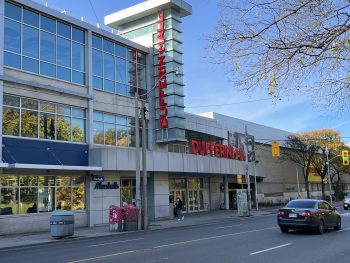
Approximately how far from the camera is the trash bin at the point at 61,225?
21.8m

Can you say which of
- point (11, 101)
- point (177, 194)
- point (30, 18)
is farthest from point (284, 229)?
point (177, 194)

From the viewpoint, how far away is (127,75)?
114ft

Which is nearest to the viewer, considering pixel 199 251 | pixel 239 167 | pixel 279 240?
pixel 199 251

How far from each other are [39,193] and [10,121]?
15.0ft

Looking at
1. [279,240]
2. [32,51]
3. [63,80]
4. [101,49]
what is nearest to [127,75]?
[101,49]

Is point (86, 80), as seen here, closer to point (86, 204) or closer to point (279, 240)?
point (86, 204)

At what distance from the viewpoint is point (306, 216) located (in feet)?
62.4

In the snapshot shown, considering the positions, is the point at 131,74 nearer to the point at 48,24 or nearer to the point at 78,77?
the point at 78,77

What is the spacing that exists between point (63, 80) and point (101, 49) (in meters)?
4.88

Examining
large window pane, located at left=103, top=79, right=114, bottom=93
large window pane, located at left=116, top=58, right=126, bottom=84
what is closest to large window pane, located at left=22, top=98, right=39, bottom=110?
large window pane, located at left=103, top=79, right=114, bottom=93

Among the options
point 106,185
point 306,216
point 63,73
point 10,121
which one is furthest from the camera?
point 106,185

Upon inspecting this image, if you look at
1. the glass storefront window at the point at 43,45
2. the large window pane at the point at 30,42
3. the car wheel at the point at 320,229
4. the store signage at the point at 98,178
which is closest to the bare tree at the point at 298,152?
the store signage at the point at 98,178

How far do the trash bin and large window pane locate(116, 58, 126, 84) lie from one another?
14.0 meters

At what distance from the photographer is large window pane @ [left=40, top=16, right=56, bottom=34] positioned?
28188 millimetres
